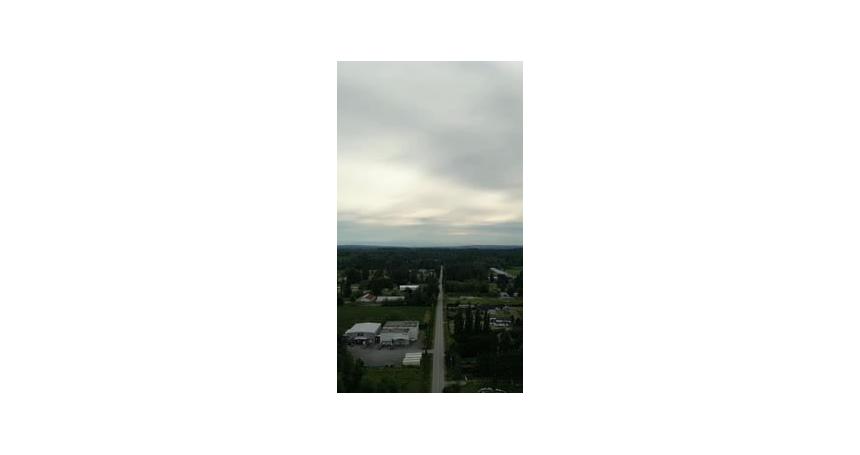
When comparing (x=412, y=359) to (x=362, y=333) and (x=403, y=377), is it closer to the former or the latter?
(x=403, y=377)

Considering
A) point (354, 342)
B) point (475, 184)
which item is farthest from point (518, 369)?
point (475, 184)

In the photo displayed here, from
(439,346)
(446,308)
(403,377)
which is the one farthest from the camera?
(446,308)

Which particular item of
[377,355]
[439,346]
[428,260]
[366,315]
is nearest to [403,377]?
[377,355]

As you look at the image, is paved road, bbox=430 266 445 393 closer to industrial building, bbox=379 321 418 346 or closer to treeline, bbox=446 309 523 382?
treeline, bbox=446 309 523 382

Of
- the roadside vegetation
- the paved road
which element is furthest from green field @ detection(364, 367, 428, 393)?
the paved road

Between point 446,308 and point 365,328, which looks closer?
point 365,328

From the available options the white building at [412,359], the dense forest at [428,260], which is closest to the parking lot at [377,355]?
the white building at [412,359]

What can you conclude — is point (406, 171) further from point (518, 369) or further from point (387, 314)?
point (518, 369)
